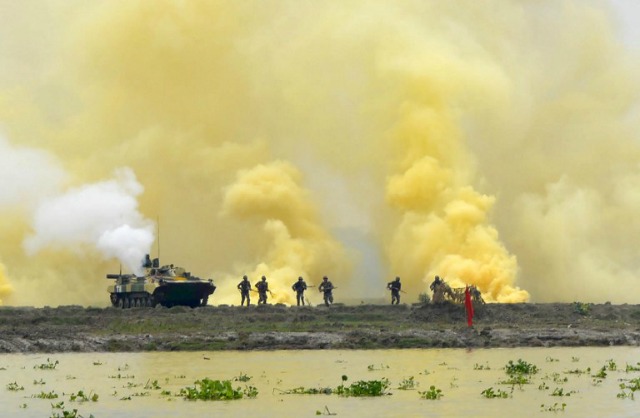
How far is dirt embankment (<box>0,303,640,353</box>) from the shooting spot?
2328 inches

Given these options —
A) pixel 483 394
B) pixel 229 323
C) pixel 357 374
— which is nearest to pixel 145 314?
pixel 229 323

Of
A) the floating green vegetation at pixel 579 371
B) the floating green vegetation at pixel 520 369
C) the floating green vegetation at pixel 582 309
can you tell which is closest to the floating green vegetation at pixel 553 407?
the floating green vegetation at pixel 520 369

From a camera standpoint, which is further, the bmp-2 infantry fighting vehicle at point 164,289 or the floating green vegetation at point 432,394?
the bmp-2 infantry fighting vehicle at point 164,289

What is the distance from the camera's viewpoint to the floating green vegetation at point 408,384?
41219 mm

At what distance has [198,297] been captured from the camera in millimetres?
80688

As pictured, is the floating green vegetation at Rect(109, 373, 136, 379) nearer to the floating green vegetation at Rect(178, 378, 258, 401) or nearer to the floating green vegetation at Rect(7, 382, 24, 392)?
the floating green vegetation at Rect(7, 382, 24, 392)

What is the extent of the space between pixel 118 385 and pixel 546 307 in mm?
31710

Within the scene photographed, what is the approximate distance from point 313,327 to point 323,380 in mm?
19879

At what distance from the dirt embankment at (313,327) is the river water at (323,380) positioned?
2050mm

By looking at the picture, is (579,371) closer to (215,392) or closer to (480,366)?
(480,366)

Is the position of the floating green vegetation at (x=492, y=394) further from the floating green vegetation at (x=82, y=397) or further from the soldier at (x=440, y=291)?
the soldier at (x=440, y=291)

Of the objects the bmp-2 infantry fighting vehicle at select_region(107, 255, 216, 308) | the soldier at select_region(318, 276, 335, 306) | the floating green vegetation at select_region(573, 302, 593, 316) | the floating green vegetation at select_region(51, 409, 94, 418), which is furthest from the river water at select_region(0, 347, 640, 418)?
the bmp-2 infantry fighting vehicle at select_region(107, 255, 216, 308)

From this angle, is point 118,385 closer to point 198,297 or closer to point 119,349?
point 119,349

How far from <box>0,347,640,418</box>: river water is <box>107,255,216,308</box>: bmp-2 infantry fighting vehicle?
22.6m
